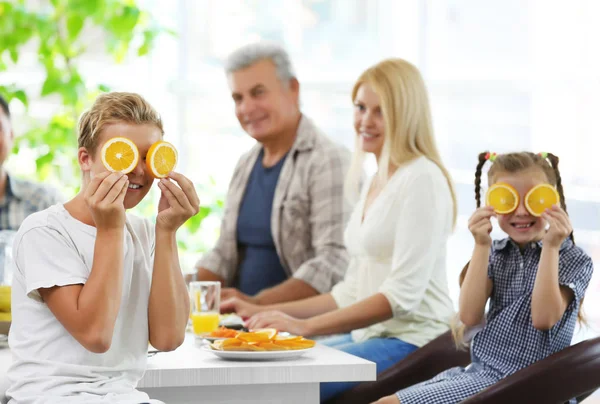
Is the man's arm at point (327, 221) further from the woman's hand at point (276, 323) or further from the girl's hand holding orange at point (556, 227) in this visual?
the girl's hand holding orange at point (556, 227)

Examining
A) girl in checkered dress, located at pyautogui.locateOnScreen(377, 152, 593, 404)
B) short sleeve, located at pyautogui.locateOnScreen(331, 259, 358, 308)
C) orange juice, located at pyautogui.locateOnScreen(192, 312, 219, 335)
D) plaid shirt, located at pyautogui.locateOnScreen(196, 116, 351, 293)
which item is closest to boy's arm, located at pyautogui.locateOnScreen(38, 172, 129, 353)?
orange juice, located at pyautogui.locateOnScreen(192, 312, 219, 335)

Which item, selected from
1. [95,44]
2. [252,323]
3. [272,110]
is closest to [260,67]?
[272,110]

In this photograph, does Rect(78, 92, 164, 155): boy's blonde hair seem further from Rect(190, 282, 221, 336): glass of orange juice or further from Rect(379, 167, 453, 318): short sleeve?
Rect(379, 167, 453, 318): short sleeve

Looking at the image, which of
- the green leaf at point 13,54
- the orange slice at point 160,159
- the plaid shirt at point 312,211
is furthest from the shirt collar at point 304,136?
the green leaf at point 13,54

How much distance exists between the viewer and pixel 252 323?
7.98 feet

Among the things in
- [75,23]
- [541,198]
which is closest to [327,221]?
[541,198]

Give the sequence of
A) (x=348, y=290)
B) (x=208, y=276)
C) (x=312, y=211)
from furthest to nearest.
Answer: (x=208, y=276) → (x=312, y=211) → (x=348, y=290)

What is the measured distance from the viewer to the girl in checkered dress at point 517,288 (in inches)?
85.7

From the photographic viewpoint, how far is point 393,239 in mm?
2758

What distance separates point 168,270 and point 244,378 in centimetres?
29

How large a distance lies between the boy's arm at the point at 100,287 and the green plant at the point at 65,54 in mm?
2992

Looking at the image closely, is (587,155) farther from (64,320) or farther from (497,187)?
(64,320)

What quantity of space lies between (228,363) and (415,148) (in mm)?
1167

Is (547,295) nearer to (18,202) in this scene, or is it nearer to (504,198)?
(504,198)
